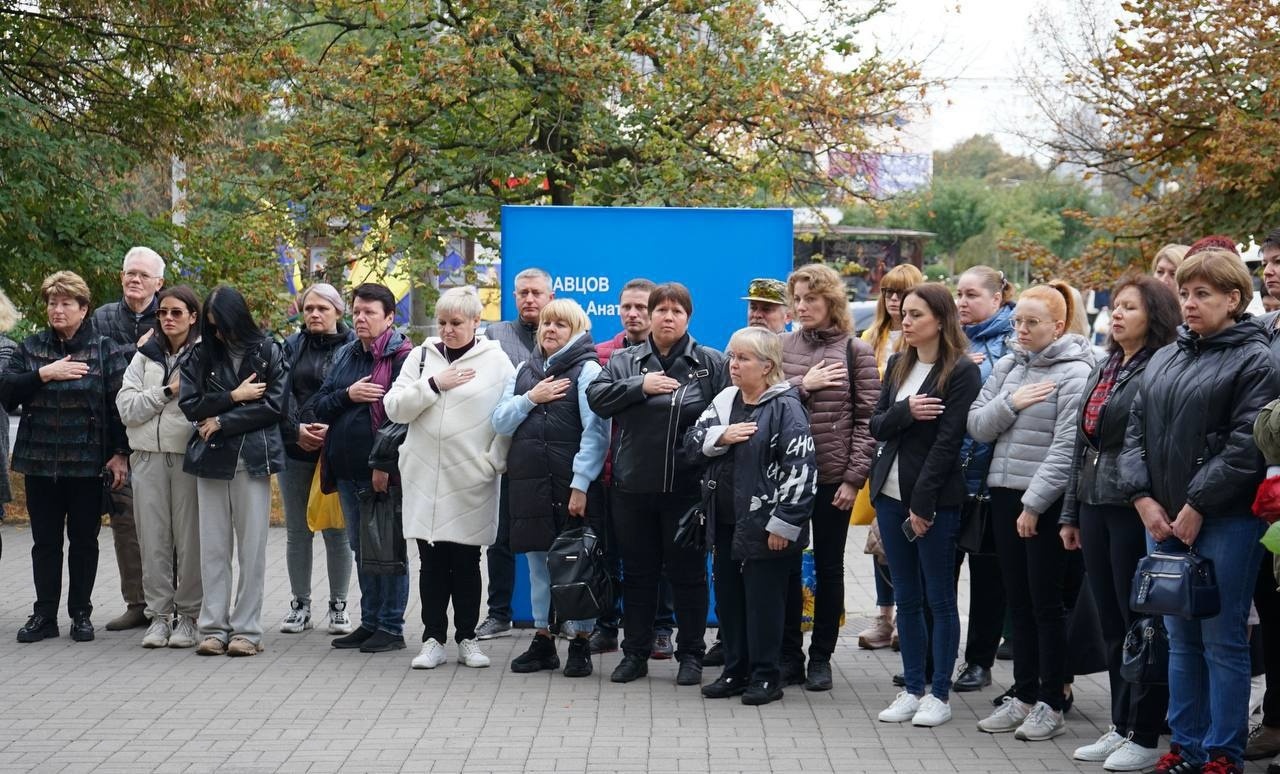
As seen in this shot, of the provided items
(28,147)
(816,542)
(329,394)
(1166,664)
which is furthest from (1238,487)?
(28,147)

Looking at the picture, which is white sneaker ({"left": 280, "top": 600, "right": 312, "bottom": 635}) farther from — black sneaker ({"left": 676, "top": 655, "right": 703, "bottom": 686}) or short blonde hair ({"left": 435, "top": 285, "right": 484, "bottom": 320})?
black sneaker ({"left": 676, "top": 655, "right": 703, "bottom": 686})

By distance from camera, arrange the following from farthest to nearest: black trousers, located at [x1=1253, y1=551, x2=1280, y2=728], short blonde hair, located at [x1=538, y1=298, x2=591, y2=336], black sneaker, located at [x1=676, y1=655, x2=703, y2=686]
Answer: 1. short blonde hair, located at [x1=538, y1=298, x2=591, y2=336]
2. black sneaker, located at [x1=676, y1=655, x2=703, y2=686]
3. black trousers, located at [x1=1253, y1=551, x2=1280, y2=728]

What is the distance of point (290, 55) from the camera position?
1488 centimetres

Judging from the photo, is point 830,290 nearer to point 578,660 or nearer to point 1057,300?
point 1057,300

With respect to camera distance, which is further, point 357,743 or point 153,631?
point 153,631

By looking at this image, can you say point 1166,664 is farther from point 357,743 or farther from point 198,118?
point 198,118

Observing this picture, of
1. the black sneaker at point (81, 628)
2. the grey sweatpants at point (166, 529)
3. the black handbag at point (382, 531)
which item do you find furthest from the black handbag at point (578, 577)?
the black sneaker at point (81, 628)

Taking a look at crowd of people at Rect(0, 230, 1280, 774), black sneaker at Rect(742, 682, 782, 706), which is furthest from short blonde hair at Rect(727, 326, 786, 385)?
black sneaker at Rect(742, 682, 782, 706)

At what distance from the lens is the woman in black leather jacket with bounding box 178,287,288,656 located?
8281 millimetres

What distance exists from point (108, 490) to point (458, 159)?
7.50m

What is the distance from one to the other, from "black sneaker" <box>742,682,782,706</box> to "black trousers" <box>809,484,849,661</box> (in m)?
0.44

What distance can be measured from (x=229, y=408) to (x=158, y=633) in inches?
55.4

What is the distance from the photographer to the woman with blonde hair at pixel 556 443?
779 centimetres

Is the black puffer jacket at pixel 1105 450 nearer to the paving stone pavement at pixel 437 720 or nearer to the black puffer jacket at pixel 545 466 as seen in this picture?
the paving stone pavement at pixel 437 720
